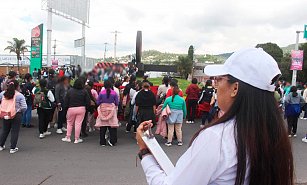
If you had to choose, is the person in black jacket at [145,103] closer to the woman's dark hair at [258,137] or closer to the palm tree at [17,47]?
the woman's dark hair at [258,137]

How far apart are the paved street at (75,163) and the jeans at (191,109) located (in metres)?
2.74

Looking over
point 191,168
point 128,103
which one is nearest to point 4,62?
point 128,103

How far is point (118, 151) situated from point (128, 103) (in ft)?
8.00

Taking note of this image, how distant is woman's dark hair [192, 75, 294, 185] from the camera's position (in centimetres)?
135

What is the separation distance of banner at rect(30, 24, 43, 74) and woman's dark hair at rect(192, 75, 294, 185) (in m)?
30.1

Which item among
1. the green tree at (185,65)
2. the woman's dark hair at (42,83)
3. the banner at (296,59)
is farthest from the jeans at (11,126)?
the green tree at (185,65)

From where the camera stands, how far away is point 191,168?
1308 mm

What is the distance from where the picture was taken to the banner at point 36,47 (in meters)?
29.5

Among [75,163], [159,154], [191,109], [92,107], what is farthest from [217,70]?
[191,109]

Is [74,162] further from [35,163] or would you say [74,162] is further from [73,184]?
[73,184]

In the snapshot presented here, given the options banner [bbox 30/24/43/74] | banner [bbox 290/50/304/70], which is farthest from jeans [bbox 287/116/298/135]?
banner [bbox 30/24/43/74]

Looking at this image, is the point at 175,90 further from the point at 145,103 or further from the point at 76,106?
the point at 76,106

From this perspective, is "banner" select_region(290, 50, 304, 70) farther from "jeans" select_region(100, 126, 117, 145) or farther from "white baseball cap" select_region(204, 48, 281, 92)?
"white baseball cap" select_region(204, 48, 281, 92)

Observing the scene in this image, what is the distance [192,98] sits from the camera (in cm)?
1225
